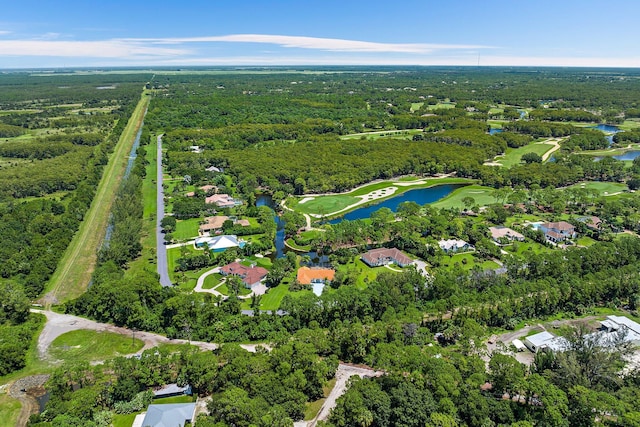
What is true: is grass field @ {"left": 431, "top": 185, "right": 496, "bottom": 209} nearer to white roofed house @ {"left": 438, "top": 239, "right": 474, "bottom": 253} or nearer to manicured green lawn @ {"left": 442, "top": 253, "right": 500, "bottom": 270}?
white roofed house @ {"left": 438, "top": 239, "right": 474, "bottom": 253}

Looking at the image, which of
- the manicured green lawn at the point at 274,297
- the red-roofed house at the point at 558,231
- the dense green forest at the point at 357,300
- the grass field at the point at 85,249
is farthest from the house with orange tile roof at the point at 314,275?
the red-roofed house at the point at 558,231

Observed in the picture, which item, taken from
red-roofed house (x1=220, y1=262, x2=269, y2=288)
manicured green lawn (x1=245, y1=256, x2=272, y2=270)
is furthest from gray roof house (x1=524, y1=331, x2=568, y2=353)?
manicured green lawn (x1=245, y1=256, x2=272, y2=270)

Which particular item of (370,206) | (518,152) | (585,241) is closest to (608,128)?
(518,152)

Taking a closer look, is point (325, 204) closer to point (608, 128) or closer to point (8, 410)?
point (8, 410)

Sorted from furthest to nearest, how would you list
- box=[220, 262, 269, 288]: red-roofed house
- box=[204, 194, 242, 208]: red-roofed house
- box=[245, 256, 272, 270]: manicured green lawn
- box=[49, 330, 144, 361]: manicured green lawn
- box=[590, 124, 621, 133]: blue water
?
box=[590, 124, 621, 133]: blue water < box=[204, 194, 242, 208]: red-roofed house < box=[245, 256, 272, 270]: manicured green lawn < box=[220, 262, 269, 288]: red-roofed house < box=[49, 330, 144, 361]: manicured green lawn

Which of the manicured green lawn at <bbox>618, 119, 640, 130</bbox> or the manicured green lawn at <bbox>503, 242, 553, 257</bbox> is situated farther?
the manicured green lawn at <bbox>618, 119, 640, 130</bbox>

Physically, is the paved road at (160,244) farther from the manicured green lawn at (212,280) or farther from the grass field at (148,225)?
the manicured green lawn at (212,280)
